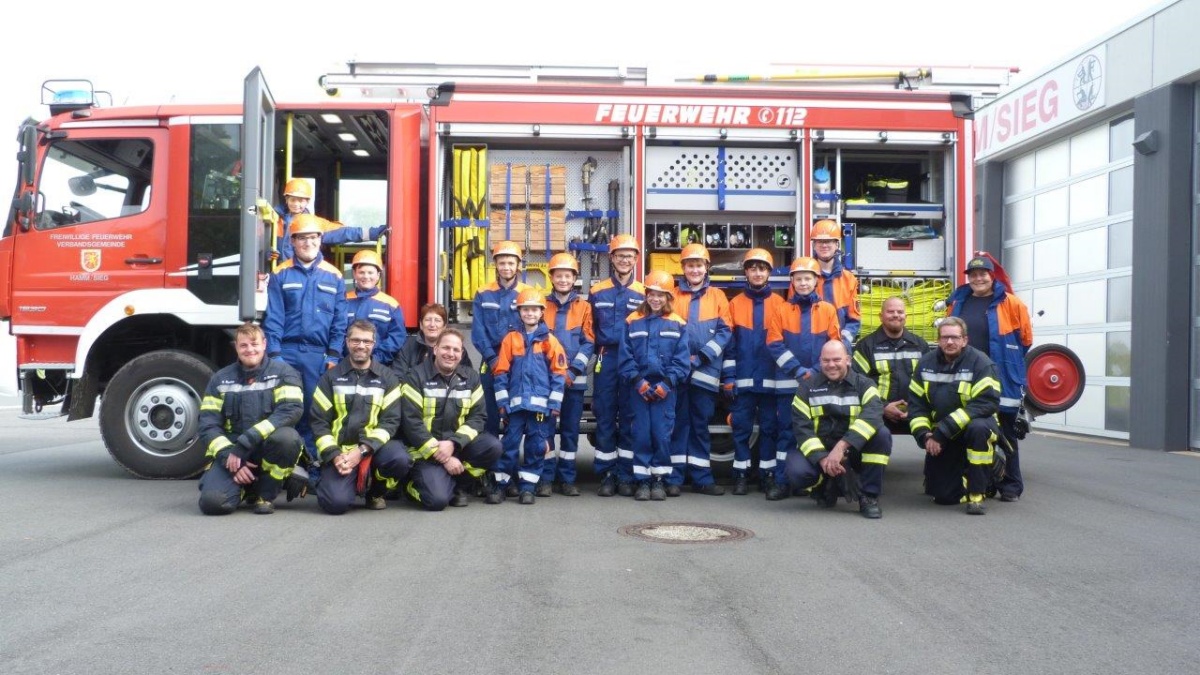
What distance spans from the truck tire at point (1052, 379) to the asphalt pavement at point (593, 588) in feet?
4.70

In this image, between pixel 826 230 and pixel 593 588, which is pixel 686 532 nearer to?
pixel 593 588

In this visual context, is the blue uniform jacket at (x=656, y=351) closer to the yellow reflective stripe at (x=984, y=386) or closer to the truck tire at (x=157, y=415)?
the yellow reflective stripe at (x=984, y=386)

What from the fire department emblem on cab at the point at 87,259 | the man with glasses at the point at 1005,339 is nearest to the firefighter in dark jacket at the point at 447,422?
the fire department emblem on cab at the point at 87,259

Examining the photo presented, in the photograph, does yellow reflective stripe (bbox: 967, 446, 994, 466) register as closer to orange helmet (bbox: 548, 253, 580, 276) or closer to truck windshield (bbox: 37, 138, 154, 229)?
orange helmet (bbox: 548, 253, 580, 276)

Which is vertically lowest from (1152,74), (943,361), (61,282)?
(943,361)

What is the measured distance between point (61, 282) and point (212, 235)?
53.0 inches

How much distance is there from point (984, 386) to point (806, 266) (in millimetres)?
1593

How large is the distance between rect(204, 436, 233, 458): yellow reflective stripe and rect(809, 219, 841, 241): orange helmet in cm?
482

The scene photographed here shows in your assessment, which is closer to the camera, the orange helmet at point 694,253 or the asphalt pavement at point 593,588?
the asphalt pavement at point 593,588

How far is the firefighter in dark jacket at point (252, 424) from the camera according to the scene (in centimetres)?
679

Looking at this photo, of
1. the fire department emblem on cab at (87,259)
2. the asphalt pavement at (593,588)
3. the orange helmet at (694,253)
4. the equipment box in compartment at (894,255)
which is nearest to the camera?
the asphalt pavement at (593,588)

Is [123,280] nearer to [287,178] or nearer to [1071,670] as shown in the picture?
[287,178]

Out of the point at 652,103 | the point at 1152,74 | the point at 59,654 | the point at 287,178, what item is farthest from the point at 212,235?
the point at 1152,74

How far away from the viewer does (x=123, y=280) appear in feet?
27.0
